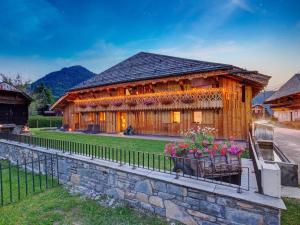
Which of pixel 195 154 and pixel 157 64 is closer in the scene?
pixel 195 154

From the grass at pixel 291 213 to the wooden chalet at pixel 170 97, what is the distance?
26.6 ft

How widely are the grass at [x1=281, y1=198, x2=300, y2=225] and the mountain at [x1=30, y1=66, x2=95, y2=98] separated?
91702mm

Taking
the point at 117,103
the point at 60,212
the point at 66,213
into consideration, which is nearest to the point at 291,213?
the point at 66,213

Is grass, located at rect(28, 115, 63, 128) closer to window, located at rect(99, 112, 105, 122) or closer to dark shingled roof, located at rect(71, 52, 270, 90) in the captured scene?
window, located at rect(99, 112, 105, 122)

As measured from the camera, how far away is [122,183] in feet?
15.5

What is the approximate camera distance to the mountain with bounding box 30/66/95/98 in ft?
288

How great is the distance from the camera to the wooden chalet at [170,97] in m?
12.7

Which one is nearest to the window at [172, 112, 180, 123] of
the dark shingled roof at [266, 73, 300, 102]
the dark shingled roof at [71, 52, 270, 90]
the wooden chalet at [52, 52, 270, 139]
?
the wooden chalet at [52, 52, 270, 139]

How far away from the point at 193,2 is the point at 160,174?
1618 centimetres

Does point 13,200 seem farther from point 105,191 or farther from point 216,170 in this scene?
point 216,170

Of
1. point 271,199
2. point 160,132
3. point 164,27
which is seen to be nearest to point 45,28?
point 164,27

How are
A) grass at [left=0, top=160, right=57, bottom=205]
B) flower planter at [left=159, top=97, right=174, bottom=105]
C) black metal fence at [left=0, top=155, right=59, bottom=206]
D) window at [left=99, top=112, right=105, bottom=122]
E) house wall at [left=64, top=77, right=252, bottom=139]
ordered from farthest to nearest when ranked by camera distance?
window at [left=99, top=112, right=105, bottom=122], flower planter at [left=159, top=97, right=174, bottom=105], house wall at [left=64, top=77, right=252, bottom=139], black metal fence at [left=0, top=155, right=59, bottom=206], grass at [left=0, top=160, right=57, bottom=205]

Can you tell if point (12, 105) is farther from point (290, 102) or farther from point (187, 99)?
point (290, 102)

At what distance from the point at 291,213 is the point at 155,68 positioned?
46.1 ft
